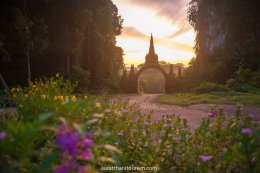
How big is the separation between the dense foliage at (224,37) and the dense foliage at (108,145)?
2442 cm

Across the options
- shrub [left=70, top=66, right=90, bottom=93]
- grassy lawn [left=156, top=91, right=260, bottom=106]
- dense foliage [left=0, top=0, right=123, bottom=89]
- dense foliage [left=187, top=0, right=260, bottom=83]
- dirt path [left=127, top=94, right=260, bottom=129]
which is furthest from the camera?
dense foliage [left=187, top=0, right=260, bottom=83]

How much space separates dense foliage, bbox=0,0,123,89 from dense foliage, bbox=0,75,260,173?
11585 millimetres

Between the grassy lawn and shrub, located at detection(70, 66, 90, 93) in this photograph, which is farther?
shrub, located at detection(70, 66, 90, 93)

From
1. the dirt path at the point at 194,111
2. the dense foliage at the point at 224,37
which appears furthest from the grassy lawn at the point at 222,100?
the dense foliage at the point at 224,37

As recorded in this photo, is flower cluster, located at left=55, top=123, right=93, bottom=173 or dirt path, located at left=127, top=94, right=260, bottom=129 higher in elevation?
flower cluster, located at left=55, top=123, right=93, bottom=173

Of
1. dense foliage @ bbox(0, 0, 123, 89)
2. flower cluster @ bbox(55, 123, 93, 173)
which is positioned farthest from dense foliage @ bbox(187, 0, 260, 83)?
flower cluster @ bbox(55, 123, 93, 173)

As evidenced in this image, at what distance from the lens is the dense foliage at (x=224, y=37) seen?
2803 cm

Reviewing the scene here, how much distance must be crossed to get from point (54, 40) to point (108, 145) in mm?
22121

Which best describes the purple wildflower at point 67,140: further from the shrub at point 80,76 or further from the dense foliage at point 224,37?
the dense foliage at point 224,37

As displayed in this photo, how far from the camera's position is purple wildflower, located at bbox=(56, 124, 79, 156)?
4.87 ft

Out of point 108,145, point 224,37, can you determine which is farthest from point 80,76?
point 108,145

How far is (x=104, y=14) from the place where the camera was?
29047mm

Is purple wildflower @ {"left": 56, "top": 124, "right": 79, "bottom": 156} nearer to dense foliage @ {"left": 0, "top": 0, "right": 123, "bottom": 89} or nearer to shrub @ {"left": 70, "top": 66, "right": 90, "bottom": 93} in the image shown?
dense foliage @ {"left": 0, "top": 0, "right": 123, "bottom": 89}

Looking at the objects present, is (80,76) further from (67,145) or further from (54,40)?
(67,145)
